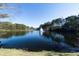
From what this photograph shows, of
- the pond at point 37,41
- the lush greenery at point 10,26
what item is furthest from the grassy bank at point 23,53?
the lush greenery at point 10,26

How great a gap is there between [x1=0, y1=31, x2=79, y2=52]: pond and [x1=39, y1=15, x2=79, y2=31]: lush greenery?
61 mm

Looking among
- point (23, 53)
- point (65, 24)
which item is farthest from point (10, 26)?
point (65, 24)

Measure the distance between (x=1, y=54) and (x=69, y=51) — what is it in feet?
2.12

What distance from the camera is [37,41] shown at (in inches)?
101

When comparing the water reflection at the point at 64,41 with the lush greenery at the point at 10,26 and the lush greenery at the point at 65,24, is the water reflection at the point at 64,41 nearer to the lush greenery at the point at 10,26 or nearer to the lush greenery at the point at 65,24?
the lush greenery at the point at 65,24

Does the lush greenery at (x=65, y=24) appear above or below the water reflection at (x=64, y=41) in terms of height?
above

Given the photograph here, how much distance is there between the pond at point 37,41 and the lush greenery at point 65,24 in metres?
0.06

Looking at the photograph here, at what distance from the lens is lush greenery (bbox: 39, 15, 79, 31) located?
2.54 m

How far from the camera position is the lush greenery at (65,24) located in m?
2.54

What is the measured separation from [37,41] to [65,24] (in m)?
0.31

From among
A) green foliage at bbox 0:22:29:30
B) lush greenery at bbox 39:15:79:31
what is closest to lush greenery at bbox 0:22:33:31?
green foliage at bbox 0:22:29:30

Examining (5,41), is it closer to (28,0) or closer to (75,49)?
(28,0)

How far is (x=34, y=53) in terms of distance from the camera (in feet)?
8.32

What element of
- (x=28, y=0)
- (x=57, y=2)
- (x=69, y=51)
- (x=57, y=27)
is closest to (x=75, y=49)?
(x=69, y=51)
